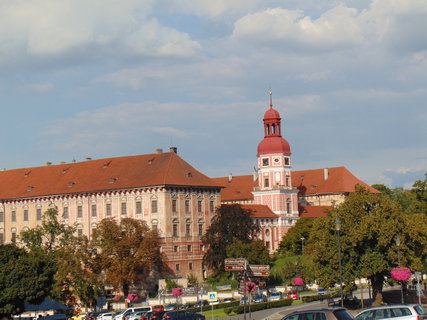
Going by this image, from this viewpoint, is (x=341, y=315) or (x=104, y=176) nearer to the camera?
(x=341, y=315)

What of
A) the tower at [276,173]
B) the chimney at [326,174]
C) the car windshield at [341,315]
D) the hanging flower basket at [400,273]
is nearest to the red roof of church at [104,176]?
the tower at [276,173]

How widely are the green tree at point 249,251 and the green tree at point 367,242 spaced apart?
36.9 meters

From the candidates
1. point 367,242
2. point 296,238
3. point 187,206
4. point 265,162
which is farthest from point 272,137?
point 367,242

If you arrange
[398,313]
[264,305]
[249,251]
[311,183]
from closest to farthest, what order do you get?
[398,313]
[264,305]
[249,251]
[311,183]

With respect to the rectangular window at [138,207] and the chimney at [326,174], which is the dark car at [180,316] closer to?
the rectangular window at [138,207]

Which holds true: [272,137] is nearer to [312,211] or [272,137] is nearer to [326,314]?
[312,211]

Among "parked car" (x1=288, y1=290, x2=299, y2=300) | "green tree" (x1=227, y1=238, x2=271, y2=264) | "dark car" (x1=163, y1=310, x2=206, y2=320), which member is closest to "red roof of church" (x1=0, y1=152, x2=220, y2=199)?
"green tree" (x1=227, y1=238, x2=271, y2=264)

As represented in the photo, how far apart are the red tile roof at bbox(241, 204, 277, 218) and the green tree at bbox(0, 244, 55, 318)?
70.9 m

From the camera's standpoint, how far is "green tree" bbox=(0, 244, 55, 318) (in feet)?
210

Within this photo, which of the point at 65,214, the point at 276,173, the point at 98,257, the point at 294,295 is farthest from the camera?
the point at 276,173

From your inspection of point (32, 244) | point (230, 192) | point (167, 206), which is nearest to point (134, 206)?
point (167, 206)

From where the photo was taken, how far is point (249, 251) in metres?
103

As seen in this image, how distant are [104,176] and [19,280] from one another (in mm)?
49867

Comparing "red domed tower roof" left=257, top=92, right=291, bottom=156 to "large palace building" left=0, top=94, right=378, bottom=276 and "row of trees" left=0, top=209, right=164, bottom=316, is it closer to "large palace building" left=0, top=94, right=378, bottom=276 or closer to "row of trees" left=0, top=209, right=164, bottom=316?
"large palace building" left=0, top=94, right=378, bottom=276
